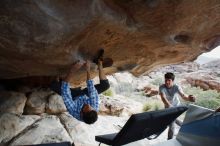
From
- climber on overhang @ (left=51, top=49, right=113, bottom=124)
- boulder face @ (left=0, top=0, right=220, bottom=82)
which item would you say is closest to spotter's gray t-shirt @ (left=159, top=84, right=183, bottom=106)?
boulder face @ (left=0, top=0, right=220, bottom=82)

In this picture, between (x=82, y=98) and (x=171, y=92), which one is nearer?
(x=82, y=98)

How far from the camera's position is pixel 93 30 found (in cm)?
539

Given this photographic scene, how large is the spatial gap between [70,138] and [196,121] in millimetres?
3401

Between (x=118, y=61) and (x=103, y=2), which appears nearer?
(x=103, y=2)

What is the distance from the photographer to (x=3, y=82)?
8164mm

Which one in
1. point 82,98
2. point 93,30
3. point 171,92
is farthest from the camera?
point 171,92

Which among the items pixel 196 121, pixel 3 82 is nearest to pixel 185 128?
pixel 196 121

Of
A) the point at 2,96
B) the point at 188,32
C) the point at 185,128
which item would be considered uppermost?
the point at 188,32

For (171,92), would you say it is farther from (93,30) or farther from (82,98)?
(93,30)

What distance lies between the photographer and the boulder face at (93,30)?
4.45 m

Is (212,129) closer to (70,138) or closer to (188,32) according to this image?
(188,32)

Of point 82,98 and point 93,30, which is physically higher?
point 93,30

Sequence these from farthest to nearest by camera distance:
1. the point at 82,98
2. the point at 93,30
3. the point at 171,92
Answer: the point at 171,92 < the point at 82,98 < the point at 93,30

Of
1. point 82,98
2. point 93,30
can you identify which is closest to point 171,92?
point 82,98
